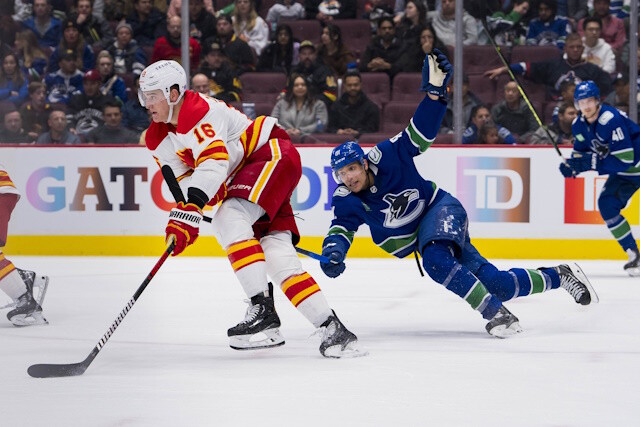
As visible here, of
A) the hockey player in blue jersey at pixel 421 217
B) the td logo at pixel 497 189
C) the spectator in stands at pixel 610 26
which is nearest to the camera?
the hockey player in blue jersey at pixel 421 217

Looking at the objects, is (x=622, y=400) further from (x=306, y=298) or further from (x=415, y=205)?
(x=415, y=205)

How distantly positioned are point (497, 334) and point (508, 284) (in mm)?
261

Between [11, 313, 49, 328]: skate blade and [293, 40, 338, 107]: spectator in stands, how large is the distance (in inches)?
137

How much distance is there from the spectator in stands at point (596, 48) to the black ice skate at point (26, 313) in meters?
4.33

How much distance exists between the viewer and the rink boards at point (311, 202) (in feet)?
24.0

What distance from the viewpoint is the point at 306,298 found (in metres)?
3.69

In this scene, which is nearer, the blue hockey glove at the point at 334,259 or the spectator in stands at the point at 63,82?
the blue hockey glove at the point at 334,259

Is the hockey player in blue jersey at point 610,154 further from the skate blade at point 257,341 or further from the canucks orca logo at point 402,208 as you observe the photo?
the skate blade at point 257,341

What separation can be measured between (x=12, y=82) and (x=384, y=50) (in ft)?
8.80

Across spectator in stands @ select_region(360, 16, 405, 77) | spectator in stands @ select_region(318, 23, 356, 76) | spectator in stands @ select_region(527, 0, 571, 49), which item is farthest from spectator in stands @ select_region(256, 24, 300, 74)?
spectator in stands @ select_region(527, 0, 571, 49)

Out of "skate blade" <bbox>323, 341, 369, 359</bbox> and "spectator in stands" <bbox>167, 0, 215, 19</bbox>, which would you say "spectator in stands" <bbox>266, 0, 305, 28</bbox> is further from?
"skate blade" <bbox>323, 341, 369, 359</bbox>

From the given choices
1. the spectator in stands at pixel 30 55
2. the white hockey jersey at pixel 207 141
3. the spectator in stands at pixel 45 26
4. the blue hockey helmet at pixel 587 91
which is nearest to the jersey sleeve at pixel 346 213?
the white hockey jersey at pixel 207 141

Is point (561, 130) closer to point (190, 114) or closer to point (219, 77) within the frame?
point (219, 77)

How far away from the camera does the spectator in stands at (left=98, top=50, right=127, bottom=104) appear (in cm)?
784
